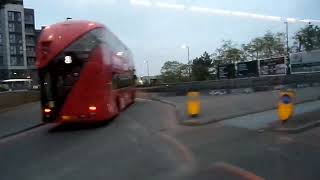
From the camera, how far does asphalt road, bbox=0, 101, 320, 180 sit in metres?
9.21

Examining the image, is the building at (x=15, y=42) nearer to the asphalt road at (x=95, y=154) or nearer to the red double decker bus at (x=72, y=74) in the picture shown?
the red double decker bus at (x=72, y=74)

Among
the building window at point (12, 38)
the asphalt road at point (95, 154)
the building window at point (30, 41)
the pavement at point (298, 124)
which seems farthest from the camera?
the building window at point (30, 41)

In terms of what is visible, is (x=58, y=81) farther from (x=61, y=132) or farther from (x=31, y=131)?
(x=31, y=131)

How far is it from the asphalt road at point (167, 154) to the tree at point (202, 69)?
72482 mm

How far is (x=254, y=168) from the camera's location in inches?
361

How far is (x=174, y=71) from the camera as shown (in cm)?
11531

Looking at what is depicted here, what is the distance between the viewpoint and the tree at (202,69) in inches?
3569

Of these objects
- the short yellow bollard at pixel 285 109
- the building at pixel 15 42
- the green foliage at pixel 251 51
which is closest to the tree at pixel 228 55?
the green foliage at pixel 251 51

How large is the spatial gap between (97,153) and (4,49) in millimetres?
112531

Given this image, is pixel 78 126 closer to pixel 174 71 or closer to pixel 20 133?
pixel 20 133

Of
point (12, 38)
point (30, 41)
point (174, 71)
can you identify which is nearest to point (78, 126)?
point (174, 71)

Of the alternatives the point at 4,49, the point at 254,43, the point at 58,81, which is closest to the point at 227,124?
the point at 58,81

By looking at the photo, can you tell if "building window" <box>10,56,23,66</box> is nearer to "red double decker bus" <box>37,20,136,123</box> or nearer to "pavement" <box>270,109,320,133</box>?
"red double decker bus" <box>37,20,136,123</box>

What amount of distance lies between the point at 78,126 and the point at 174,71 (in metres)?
94.7
